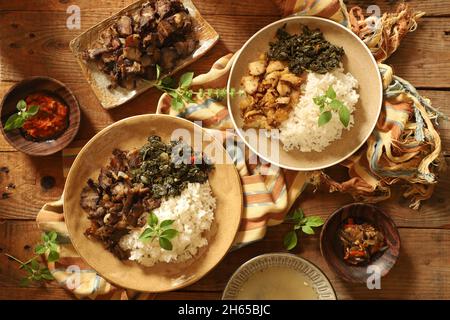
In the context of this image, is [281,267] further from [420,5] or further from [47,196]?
[420,5]

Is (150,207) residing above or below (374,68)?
below

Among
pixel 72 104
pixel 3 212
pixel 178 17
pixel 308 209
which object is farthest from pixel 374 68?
pixel 3 212

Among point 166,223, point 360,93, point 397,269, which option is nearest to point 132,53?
point 166,223

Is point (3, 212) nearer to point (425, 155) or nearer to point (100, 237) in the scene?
point (100, 237)

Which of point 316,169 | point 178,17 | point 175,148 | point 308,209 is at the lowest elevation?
point 308,209

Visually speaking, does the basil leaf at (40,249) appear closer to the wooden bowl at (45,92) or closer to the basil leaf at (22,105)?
the wooden bowl at (45,92)

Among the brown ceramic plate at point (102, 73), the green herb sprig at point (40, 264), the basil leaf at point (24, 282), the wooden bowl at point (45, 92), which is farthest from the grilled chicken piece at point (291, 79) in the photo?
the basil leaf at point (24, 282)
